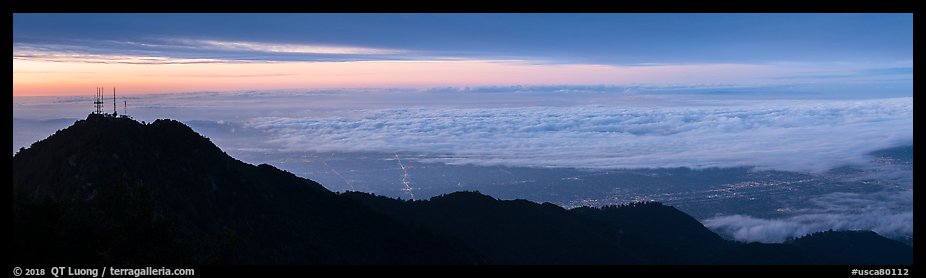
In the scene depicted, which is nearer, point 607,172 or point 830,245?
point 830,245

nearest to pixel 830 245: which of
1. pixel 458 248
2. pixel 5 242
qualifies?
pixel 458 248
